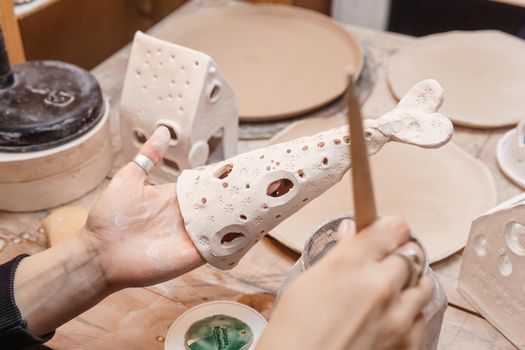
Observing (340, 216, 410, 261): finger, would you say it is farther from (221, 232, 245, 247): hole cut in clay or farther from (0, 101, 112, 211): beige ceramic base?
(0, 101, 112, 211): beige ceramic base

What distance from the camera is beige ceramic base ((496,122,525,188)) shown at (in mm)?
1255

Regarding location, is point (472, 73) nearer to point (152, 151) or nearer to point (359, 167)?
point (152, 151)

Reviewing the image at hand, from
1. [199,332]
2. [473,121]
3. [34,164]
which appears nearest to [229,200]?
[199,332]

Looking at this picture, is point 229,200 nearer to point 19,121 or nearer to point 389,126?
point 389,126

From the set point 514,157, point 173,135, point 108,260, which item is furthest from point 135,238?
point 514,157

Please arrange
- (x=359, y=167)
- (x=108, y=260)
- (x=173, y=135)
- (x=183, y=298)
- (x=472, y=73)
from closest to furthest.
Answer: (x=359, y=167) → (x=108, y=260) → (x=183, y=298) → (x=173, y=135) → (x=472, y=73)

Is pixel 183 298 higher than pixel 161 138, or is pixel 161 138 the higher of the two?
pixel 161 138

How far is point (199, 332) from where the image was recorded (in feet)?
3.09

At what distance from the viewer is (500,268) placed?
0.97 meters

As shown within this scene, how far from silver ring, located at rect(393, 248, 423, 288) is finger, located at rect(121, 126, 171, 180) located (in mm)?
436

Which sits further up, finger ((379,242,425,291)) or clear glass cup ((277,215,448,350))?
finger ((379,242,425,291))

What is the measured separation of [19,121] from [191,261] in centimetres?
44

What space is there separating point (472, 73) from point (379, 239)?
3.12 feet

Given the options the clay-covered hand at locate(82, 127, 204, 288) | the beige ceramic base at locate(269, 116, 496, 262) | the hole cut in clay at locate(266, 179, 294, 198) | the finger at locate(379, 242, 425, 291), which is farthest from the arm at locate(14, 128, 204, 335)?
the finger at locate(379, 242, 425, 291)
